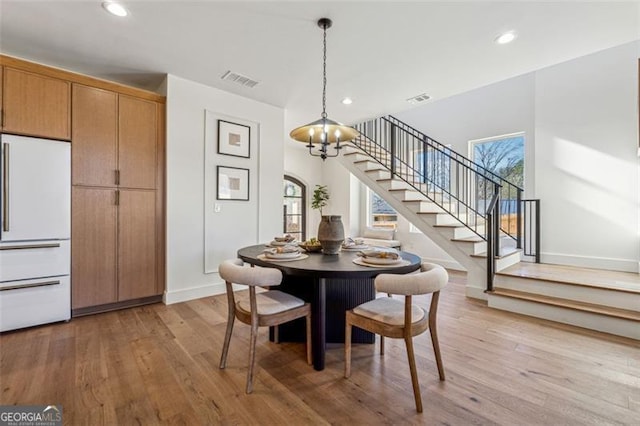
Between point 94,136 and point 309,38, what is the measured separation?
242cm

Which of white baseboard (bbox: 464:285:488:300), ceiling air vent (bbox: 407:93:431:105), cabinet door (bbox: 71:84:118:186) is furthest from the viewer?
ceiling air vent (bbox: 407:93:431:105)

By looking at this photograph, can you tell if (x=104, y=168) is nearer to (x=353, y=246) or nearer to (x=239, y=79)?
(x=239, y=79)

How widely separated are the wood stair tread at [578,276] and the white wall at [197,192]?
11.1 ft

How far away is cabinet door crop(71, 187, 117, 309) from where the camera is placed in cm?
280

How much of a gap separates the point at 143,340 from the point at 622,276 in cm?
518

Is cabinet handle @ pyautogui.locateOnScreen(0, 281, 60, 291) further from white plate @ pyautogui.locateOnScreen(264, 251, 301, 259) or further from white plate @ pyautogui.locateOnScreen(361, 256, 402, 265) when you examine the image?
white plate @ pyautogui.locateOnScreen(361, 256, 402, 265)

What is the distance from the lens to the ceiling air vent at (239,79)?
3.30m

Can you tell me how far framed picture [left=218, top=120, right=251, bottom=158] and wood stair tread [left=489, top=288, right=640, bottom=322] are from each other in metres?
3.65

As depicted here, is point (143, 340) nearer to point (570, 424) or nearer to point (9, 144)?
point (9, 144)

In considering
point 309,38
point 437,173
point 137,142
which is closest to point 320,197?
point 437,173

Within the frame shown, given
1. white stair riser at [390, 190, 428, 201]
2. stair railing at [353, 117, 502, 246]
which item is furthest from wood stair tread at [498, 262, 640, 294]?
white stair riser at [390, 190, 428, 201]

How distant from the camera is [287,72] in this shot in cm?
325

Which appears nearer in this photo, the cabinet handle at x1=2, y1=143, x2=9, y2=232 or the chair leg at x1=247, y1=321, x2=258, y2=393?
the chair leg at x1=247, y1=321, x2=258, y2=393

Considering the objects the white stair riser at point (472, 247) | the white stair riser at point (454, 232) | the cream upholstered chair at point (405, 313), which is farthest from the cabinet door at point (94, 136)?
the white stair riser at point (472, 247)
